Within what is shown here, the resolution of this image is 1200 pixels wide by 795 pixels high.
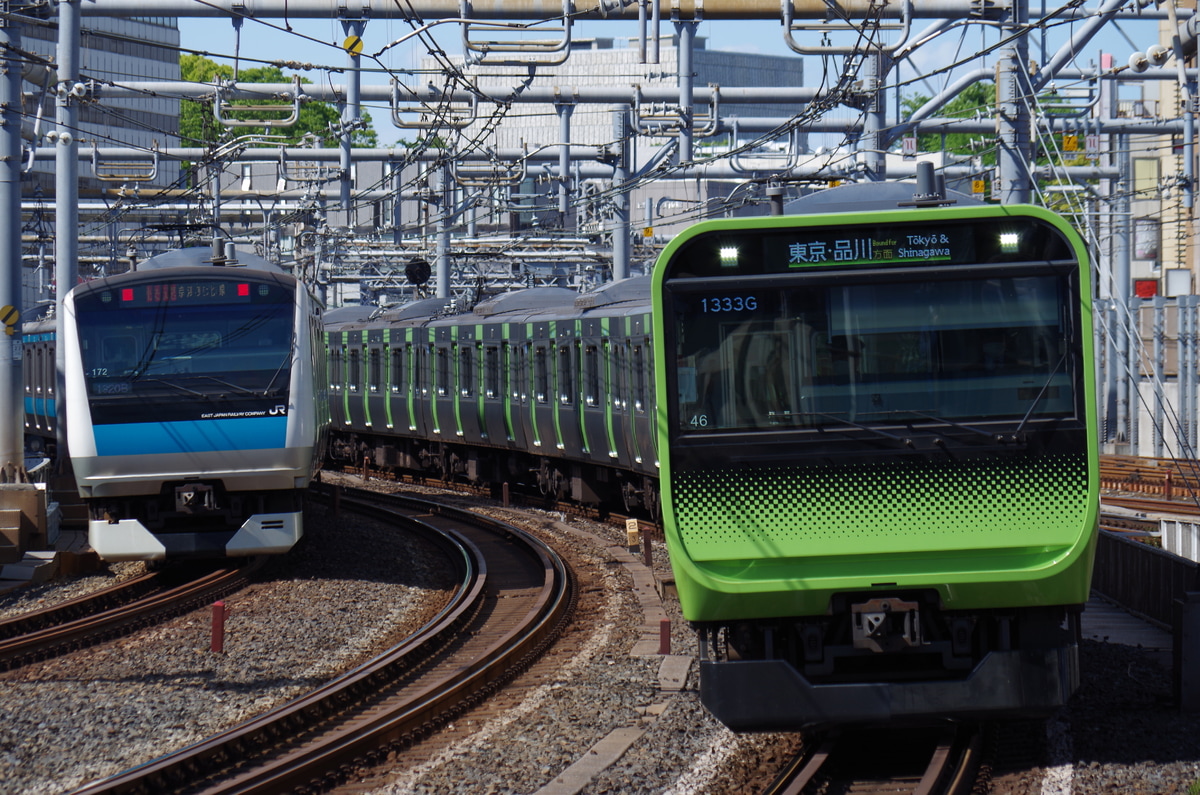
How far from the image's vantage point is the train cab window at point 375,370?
1047 inches

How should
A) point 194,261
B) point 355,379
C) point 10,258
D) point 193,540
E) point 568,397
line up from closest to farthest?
point 193,540 < point 194,261 < point 10,258 < point 568,397 < point 355,379

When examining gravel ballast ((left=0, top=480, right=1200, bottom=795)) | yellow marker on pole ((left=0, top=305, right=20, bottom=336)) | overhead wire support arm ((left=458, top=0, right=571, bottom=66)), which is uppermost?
overhead wire support arm ((left=458, top=0, right=571, bottom=66))

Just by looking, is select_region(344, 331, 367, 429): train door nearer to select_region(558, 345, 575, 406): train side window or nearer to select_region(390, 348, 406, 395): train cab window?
select_region(390, 348, 406, 395): train cab window

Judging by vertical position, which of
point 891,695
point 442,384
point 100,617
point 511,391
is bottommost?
point 100,617

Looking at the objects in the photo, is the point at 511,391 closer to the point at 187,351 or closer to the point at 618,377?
the point at 618,377

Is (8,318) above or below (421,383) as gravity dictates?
above

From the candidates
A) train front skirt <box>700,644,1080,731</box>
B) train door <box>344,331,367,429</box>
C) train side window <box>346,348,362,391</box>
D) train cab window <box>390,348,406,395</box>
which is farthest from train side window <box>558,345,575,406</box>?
train front skirt <box>700,644,1080,731</box>

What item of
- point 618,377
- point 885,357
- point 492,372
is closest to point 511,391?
point 492,372

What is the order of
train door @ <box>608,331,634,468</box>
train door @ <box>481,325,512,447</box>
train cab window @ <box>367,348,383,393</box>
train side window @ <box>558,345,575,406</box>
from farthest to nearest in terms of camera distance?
train cab window @ <box>367,348,383,393</box> → train door @ <box>481,325,512,447</box> → train side window @ <box>558,345,575,406</box> → train door @ <box>608,331,634,468</box>

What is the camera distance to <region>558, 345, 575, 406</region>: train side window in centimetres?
1825

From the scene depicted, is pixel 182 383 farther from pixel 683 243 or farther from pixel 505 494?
pixel 505 494

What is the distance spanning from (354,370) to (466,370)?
613cm

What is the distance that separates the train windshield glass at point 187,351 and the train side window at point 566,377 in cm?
593

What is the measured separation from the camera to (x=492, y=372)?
21.6m
